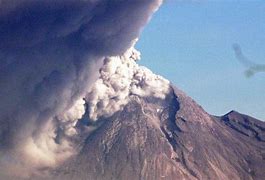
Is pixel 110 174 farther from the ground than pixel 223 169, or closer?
farther from the ground

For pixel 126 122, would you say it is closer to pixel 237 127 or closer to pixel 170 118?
pixel 170 118

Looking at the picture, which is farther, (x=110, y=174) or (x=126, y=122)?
(x=126, y=122)

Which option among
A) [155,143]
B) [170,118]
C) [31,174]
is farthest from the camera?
[170,118]

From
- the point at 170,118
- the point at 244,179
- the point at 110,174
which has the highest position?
the point at 170,118

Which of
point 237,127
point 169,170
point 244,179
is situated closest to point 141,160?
point 169,170

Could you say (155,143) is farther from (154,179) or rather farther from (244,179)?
(244,179)

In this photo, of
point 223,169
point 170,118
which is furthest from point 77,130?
point 223,169

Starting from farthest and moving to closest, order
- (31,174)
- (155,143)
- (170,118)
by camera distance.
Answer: (170,118) → (155,143) → (31,174)
